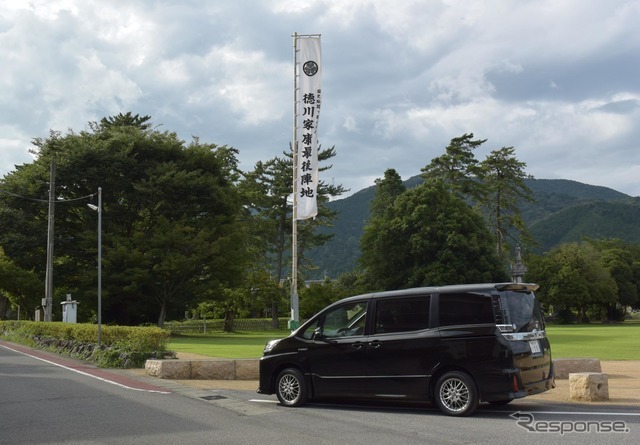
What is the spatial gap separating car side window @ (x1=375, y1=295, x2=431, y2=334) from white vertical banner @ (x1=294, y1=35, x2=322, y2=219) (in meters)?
8.09

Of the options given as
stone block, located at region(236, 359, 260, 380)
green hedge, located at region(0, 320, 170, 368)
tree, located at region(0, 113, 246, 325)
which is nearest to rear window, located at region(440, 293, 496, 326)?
stone block, located at region(236, 359, 260, 380)

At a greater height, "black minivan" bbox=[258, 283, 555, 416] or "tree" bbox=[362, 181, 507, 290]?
"tree" bbox=[362, 181, 507, 290]

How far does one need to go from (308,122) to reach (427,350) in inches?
400

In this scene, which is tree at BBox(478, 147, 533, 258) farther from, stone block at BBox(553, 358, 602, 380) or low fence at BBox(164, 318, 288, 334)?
stone block at BBox(553, 358, 602, 380)

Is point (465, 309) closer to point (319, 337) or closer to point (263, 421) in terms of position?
point (319, 337)

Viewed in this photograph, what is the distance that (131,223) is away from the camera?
154ft

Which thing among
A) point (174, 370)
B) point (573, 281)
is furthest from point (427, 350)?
point (573, 281)

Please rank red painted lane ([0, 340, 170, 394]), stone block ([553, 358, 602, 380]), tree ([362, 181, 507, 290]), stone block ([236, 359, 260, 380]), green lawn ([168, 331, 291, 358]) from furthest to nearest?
tree ([362, 181, 507, 290]) → green lawn ([168, 331, 291, 358]) → stone block ([236, 359, 260, 380]) → stone block ([553, 358, 602, 380]) → red painted lane ([0, 340, 170, 394])

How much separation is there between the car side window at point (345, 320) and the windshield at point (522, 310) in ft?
7.86

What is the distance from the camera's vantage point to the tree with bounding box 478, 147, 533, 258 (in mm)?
72688

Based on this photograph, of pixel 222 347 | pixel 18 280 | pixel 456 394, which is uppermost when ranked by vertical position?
pixel 18 280

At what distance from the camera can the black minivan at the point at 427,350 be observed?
9.59 metres

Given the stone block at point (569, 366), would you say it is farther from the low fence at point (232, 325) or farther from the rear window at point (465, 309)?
the low fence at point (232, 325)

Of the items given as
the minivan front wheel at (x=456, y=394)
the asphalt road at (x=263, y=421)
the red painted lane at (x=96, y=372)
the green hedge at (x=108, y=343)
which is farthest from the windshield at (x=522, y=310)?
the green hedge at (x=108, y=343)
